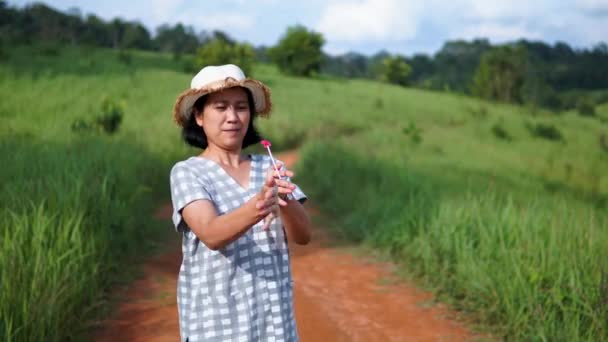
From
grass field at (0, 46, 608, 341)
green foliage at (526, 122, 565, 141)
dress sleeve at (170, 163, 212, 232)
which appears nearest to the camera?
dress sleeve at (170, 163, 212, 232)

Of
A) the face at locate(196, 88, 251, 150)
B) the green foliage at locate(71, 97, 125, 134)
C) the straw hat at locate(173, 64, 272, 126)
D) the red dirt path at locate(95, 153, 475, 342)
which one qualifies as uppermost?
the straw hat at locate(173, 64, 272, 126)

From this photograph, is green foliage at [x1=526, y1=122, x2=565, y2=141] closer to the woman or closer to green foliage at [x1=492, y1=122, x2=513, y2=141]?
green foliage at [x1=492, y1=122, x2=513, y2=141]

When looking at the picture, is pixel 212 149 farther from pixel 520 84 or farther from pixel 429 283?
pixel 520 84

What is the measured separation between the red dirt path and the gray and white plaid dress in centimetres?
186

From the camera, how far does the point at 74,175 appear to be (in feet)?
16.4

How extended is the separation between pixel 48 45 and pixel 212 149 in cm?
2554

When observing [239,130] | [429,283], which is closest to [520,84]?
[429,283]

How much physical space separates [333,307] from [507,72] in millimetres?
40063

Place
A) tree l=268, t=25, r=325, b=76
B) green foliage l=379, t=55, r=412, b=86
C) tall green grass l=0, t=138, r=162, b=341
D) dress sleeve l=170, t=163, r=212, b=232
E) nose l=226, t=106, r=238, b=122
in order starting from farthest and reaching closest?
1. green foliage l=379, t=55, r=412, b=86
2. tree l=268, t=25, r=325, b=76
3. tall green grass l=0, t=138, r=162, b=341
4. nose l=226, t=106, r=238, b=122
5. dress sleeve l=170, t=163, r=212, b=232

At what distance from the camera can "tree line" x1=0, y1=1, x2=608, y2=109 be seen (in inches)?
1131

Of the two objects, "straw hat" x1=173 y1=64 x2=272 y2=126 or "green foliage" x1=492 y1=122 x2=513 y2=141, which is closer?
"straw hat" x1=173 y1=64 x2=272 y2=126

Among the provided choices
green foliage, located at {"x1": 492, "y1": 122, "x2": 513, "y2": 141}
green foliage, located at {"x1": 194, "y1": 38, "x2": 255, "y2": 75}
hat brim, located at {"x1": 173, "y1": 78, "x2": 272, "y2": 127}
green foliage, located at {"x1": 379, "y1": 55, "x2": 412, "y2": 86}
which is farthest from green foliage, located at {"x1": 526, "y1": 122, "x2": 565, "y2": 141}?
green foliage, located at {"x1": 379, "y1": 55, "x2": 412, "y2": 86}

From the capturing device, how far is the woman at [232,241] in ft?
5.79

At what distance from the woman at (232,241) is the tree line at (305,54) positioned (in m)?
22.2
